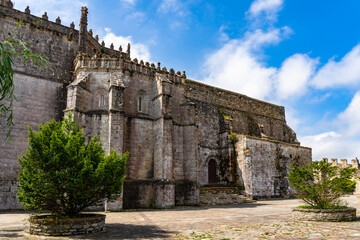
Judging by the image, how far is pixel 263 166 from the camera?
2330 cm

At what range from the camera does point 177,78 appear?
69.4 feet

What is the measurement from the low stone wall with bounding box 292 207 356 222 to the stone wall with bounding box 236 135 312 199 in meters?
A: 11.3

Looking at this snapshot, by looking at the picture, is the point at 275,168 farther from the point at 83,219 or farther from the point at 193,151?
the point at 83,219

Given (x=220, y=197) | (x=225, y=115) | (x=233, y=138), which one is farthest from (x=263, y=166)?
(x=225, y=115)

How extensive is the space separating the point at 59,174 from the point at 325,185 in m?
9.99

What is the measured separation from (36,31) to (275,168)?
72.7 ft

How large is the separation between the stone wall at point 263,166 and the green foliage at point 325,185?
10.4 metres

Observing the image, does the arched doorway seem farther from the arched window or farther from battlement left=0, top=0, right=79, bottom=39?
battlement left=0, top=0, right=79, bottom=39

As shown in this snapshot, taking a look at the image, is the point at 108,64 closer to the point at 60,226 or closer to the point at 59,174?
the point at 59,174

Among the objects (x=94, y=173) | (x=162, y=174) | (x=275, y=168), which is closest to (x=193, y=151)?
(x=162, y=174)

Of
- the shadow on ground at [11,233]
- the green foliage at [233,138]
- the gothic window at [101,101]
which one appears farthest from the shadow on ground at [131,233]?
the green foliage at [233,138]

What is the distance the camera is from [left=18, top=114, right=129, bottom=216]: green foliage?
8.43m

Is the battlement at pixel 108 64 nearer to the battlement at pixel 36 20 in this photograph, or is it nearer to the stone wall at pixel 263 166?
the battlement at pixel 36 20

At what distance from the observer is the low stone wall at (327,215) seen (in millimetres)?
10164
